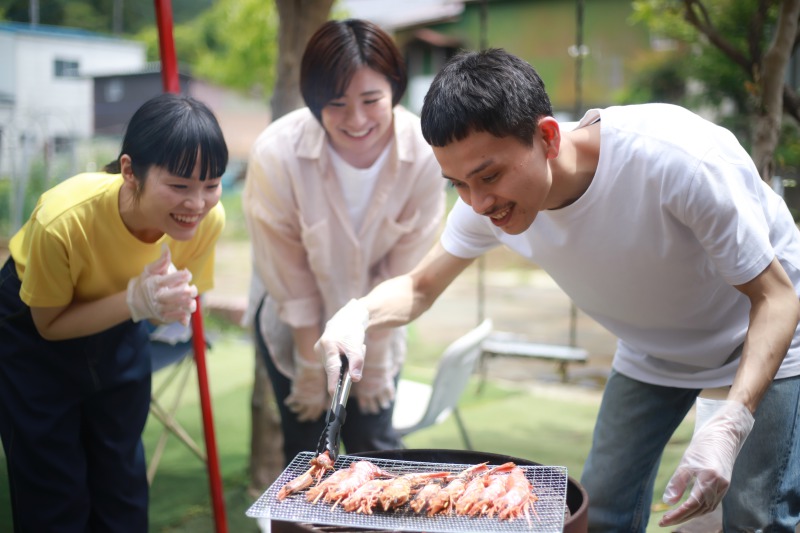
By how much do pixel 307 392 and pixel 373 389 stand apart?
235mm

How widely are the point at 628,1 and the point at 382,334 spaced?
25.0 ft

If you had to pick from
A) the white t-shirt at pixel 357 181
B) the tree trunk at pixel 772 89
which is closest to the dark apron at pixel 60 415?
the white t-shirt at pixel 357 181

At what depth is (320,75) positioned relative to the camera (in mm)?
2439

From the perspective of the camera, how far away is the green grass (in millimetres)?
3465

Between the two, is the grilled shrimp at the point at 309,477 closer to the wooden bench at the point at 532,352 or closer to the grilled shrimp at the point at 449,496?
the grilled shrimp at the point at 449,496

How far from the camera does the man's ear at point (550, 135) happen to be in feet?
5.35

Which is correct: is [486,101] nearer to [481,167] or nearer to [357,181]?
[481,167]

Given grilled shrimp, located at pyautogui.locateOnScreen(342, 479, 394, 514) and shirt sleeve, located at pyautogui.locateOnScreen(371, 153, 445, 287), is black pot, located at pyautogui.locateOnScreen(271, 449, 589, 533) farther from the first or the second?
shirt sleeve, located at pyautogui.locateOnScreen(371, 153, 445, 287)

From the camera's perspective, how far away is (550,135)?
165cm

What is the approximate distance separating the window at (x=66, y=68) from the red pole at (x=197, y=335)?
1.17 metres

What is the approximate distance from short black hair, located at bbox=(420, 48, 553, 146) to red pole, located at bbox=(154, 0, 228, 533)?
145 cm

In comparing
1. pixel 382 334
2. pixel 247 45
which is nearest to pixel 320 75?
pixel 382 334

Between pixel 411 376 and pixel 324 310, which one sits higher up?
pixel 324 310

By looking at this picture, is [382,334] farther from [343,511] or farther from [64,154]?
[64,154]
